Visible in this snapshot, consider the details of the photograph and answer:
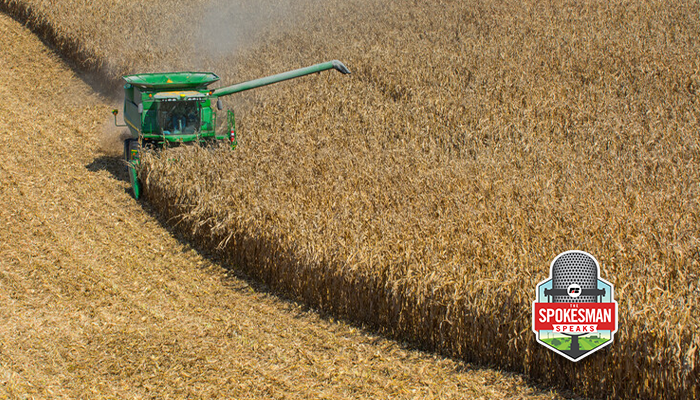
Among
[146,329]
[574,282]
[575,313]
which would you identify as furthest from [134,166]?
[575,313]

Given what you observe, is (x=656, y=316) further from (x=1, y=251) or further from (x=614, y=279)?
(x=1, y=251)

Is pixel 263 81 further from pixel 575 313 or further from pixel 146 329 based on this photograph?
pixel 575 313

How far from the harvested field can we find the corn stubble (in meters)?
0.44

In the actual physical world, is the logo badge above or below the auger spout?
below

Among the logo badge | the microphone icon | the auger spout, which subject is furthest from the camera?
the auger spout

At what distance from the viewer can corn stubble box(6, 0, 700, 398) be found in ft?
21.2

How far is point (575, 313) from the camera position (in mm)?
6133

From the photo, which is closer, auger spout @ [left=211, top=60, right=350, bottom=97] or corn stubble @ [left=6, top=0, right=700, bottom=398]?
corn stubble @ [left=6, top=0, right=700, bottom=398]

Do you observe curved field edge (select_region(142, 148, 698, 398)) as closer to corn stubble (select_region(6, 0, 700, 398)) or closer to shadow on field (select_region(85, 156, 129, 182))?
corn stubble (select_region(6, 0, 700, 398))

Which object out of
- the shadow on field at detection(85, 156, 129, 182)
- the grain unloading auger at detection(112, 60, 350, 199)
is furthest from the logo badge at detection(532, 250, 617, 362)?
the shadow on field at detection(85, 156, 129, 182)

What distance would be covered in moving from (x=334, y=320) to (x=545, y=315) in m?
2.66

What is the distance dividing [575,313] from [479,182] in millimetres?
3754

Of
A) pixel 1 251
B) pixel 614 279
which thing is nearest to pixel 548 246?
pixel 614 279

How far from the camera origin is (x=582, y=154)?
36.1ft
